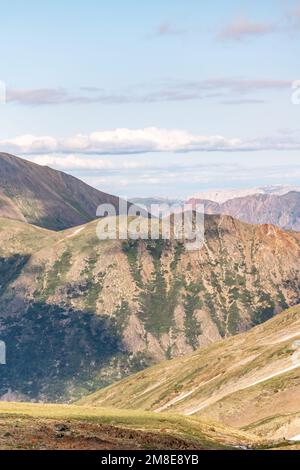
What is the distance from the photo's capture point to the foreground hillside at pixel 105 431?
105750 millimetres

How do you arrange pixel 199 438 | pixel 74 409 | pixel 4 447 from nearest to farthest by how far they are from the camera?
1. pixel 4 447
2. pixel 199 438
3. pixel 74 409

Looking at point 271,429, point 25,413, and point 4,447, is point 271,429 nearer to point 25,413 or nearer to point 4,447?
point 25,413

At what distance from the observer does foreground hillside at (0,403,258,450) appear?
347ft

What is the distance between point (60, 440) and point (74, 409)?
45223 mm

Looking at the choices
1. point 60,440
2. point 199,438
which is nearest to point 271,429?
point 199,438

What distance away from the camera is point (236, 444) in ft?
415

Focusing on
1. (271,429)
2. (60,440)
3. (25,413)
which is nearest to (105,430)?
(60,440)

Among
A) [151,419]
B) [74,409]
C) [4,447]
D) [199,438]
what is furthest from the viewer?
[74,409]

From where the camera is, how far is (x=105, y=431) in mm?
115750

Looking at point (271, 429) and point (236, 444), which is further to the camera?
point (271, 429)
